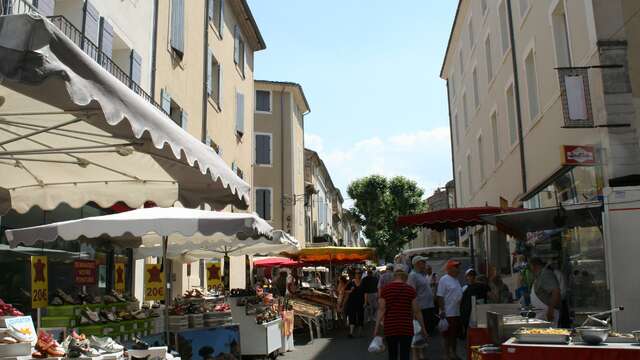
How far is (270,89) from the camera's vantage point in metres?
38.0

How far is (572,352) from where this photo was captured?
5285 millimetres

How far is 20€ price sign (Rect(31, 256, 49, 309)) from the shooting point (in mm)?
6785

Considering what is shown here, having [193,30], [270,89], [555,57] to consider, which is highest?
[270,89]

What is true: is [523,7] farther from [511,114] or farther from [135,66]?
[135,66]

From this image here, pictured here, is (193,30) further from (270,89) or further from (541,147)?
(270,89)

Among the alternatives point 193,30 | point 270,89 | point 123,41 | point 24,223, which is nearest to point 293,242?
point 24,223

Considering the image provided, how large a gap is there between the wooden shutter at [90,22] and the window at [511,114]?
11706 mm

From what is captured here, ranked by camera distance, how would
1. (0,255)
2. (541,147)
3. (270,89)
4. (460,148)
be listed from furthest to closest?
(270,89)
(460,148)
(541,147)
(0,255)

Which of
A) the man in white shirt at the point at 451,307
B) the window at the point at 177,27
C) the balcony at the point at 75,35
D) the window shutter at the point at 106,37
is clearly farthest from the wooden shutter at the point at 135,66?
the man in white shirt at the point at 451,307

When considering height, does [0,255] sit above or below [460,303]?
above

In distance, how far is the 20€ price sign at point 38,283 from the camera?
22.3 ft

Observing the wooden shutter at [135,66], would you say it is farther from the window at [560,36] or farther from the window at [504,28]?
the window at [504,28]

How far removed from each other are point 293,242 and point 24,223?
15.3 ft

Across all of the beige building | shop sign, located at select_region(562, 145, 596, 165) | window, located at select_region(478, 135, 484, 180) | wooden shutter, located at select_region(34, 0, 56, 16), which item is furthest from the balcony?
the beige building
